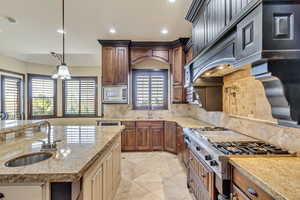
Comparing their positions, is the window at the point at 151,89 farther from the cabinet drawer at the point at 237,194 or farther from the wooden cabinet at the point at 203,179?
the cabinet drawer at the point at 237,194

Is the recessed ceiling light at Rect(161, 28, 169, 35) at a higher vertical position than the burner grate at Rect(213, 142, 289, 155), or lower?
higher

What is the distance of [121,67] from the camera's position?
16.2 ft

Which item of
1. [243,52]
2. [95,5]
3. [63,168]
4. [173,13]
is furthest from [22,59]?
[243,52]

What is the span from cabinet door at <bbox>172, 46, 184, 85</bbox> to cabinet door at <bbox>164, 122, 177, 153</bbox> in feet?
3.89

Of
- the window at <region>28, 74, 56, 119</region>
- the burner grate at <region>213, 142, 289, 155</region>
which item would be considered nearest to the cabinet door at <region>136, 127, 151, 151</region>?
the burner grate at <region>213, 142, 289, 155</region>

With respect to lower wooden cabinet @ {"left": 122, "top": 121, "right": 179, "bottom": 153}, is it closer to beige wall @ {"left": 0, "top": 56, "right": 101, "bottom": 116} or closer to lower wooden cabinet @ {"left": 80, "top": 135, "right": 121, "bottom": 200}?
lower wooden cabinet @ {"left": 80, "top": 135, "right": 121, "bottom": 200}

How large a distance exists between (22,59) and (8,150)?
577 cm

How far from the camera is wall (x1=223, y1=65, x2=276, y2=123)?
1.98 m

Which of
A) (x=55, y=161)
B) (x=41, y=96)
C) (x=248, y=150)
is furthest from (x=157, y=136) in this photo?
(x=41, y=96)

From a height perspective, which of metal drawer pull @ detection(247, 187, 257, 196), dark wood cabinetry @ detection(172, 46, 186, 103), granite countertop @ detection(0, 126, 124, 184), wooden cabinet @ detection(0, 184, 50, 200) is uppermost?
dark wood cabinetry @ detection(172, 46, 186, 103)

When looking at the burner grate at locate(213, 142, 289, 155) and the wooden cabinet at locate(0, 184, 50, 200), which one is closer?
the wooden cabinet at locate(0, 184, 50, 200)

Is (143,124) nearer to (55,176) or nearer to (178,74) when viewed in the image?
(178,74)

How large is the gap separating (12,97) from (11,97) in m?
0.04

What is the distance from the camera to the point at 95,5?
3.00 m
